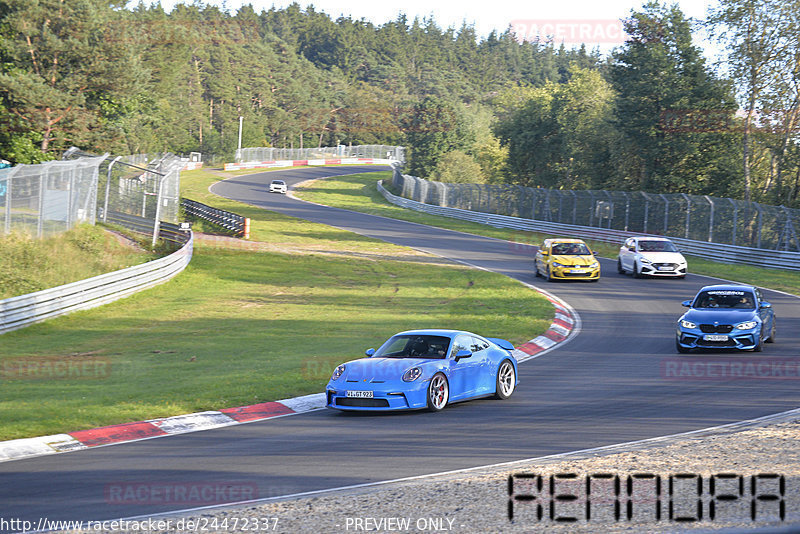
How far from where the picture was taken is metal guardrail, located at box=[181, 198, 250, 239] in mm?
47031

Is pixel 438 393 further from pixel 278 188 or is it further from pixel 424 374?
pixel 278 188

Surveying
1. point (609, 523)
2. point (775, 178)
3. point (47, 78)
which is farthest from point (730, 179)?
point (609, 523)

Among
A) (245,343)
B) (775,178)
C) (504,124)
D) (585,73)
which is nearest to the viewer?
(245,343)

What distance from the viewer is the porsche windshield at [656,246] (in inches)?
1309

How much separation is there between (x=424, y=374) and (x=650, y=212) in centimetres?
3551

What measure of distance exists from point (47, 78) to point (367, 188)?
49880 millimetres

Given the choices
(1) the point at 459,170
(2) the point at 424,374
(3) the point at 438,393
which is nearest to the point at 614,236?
(3) the point at 438,393

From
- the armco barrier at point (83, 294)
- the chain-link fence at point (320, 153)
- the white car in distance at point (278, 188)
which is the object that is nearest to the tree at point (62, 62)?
the armco barrier at point (83, 294)

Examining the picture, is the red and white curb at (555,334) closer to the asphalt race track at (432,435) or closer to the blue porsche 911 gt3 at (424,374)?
the asphalt race track at (432,435)

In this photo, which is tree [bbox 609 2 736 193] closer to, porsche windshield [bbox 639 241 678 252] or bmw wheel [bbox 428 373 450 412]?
porsche windshield [bbox 639 241 678 252]

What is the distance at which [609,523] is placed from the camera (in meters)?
7.08

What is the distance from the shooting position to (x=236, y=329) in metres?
22.4

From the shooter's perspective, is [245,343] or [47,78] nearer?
[245,343]

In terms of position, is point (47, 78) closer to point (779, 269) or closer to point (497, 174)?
point (779, 269)
